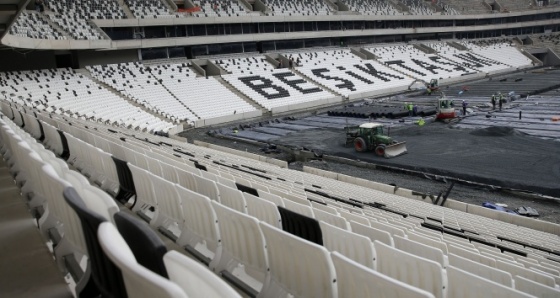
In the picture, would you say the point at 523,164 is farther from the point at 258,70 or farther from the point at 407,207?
the point at 258,70

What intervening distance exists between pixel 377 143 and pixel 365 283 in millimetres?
18743

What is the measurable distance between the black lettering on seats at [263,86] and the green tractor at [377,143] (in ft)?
63.0

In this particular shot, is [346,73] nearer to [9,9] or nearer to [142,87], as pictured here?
[142,87]

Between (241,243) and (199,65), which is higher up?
(199,65)

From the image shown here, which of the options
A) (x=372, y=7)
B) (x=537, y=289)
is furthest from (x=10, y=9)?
(x=372, y=7)

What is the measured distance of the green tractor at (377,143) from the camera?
66.7 ft

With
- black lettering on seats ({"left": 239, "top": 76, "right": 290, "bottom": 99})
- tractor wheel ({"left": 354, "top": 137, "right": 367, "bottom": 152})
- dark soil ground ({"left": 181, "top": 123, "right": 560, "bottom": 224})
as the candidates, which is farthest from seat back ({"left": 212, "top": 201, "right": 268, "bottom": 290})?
black lettering on seats ({"left": 239, "top": 76, "right": 290, "bottom": 99})

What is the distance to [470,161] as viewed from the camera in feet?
60.4

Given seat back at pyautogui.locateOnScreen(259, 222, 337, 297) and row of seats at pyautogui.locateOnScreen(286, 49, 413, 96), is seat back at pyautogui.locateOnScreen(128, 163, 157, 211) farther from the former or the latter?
row of seats at pyautogui.locateOnScreen(286, 49, 413, 96)

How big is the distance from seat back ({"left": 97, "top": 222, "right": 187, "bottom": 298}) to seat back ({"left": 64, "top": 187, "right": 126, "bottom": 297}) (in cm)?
26

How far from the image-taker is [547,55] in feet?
231

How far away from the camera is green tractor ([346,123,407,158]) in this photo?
2033cm

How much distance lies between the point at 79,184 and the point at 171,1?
4765 cm

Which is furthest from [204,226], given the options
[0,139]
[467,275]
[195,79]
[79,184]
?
[195,79]
